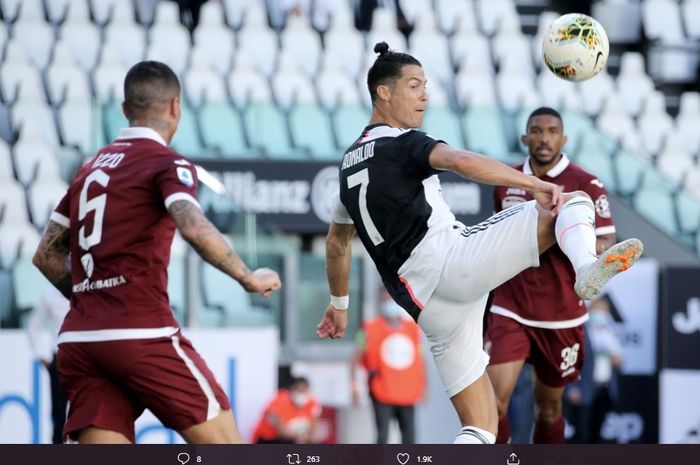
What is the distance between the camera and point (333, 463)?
5.65 meters

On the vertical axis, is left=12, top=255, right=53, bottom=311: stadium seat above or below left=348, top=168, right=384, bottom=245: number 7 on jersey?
below

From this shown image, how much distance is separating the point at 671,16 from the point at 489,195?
22.9 ft

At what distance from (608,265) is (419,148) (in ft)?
3.42

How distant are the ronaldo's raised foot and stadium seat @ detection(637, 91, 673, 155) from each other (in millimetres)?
11079

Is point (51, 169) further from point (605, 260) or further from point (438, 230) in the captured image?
point (605, 260)

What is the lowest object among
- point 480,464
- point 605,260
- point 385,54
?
point 480,464

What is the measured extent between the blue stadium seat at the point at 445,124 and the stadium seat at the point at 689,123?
4.53m

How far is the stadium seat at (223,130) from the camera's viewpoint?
13094mm

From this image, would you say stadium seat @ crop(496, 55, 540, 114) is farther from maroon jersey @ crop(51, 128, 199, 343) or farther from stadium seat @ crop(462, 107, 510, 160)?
maroon jersey @ crop(51, 128, 199, 343)

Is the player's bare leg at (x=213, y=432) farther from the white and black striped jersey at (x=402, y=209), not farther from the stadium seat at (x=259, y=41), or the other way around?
the stadium seat at (x=259, y=41)

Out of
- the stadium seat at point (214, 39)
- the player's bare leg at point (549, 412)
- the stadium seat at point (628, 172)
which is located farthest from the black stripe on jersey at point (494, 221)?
the stadium seat at point (214, 39)

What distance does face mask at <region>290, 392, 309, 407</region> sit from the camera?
1230 centimetres

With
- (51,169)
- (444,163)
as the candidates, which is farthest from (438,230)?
(51,169)

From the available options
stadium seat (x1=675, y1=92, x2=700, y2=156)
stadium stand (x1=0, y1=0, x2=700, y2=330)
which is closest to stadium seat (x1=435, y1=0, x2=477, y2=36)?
stadium stand (x1=0, y1=0, x2=700, y2=330)
